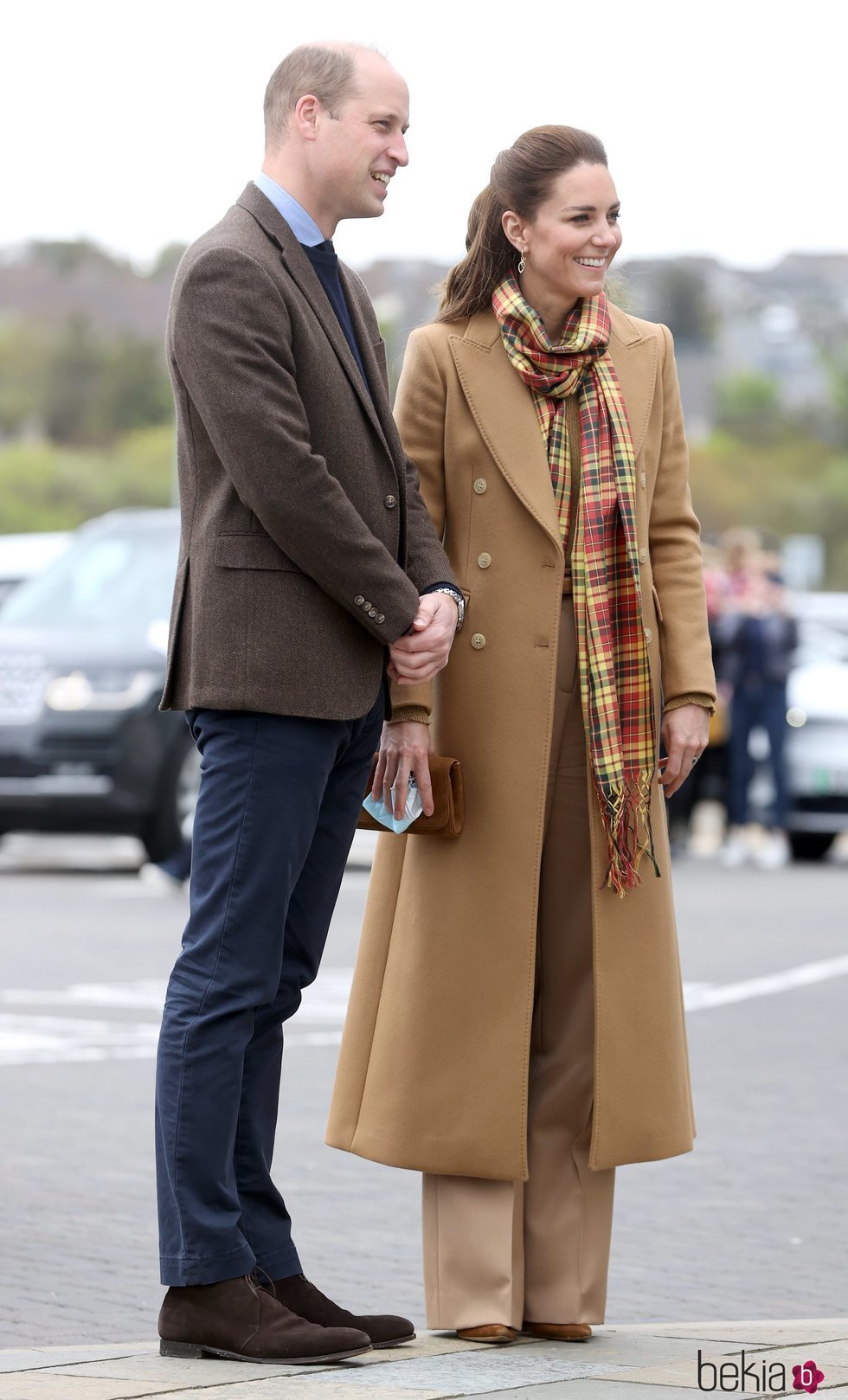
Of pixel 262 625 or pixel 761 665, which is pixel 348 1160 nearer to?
pixel 262 625

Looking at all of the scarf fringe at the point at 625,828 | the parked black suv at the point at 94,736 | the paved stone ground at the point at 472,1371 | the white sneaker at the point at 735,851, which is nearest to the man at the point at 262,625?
the paved stone ground at the point at 472,1371

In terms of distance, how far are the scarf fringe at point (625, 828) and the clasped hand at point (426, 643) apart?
16.9 inches

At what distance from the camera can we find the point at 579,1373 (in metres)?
3.69

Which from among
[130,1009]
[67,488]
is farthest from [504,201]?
[67,488]

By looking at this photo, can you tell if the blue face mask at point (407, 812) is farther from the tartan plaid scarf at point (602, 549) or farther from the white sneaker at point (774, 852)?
the white sneaker at point (774, 852)

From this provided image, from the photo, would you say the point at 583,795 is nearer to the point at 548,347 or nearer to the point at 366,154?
the point at 548,347

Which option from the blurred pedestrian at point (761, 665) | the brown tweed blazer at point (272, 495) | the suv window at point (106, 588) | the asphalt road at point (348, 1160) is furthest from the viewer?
the blurred pedestrian at point (761, 665)

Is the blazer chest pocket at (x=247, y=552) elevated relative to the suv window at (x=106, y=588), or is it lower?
lower

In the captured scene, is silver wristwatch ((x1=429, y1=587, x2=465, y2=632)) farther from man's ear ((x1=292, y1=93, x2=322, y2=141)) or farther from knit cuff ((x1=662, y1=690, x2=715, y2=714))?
man's ear ((x1=292, y1=93, x2=322, y2=141))

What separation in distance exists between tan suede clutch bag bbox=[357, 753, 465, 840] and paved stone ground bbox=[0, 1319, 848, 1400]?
876 millimetres

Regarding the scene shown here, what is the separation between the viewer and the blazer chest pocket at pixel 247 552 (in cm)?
372

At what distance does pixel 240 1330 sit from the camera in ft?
12.1

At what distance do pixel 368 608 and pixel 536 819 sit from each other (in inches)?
23.4

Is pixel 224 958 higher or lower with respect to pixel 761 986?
higher
